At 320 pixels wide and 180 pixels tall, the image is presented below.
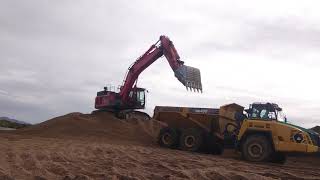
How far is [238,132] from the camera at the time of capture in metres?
18.4

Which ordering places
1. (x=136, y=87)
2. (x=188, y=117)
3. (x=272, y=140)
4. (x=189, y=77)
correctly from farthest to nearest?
(x=136, y=87)
(x=189, y=77)
(x=188, y=117)
(x=272, y=140)

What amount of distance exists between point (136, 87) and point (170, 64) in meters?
4.22

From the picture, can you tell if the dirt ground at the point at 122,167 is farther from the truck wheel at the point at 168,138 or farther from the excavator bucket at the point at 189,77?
the excavator bucket at the point at 189,77

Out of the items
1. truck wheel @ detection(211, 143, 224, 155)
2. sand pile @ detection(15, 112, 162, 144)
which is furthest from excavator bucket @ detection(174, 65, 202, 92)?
truck wheel @ detection(211, 143, 224, 155)

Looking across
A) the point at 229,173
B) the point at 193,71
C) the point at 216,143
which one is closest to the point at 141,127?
the point at 193,71

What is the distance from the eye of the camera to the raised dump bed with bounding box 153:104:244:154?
19594 millimetres

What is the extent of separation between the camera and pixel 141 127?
83.7 ft

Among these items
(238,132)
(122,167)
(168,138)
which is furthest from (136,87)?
(122,167)

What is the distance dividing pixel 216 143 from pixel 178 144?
169 cm

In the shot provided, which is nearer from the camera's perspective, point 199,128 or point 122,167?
point 122,167

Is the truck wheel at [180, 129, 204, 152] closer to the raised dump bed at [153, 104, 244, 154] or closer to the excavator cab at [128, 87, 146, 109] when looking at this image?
the raised dump bed at [153, 104, 244, 154]

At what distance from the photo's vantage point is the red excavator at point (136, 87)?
26145mm

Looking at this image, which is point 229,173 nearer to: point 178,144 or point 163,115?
point 178,144

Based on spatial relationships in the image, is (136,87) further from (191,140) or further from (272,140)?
(272,140)
